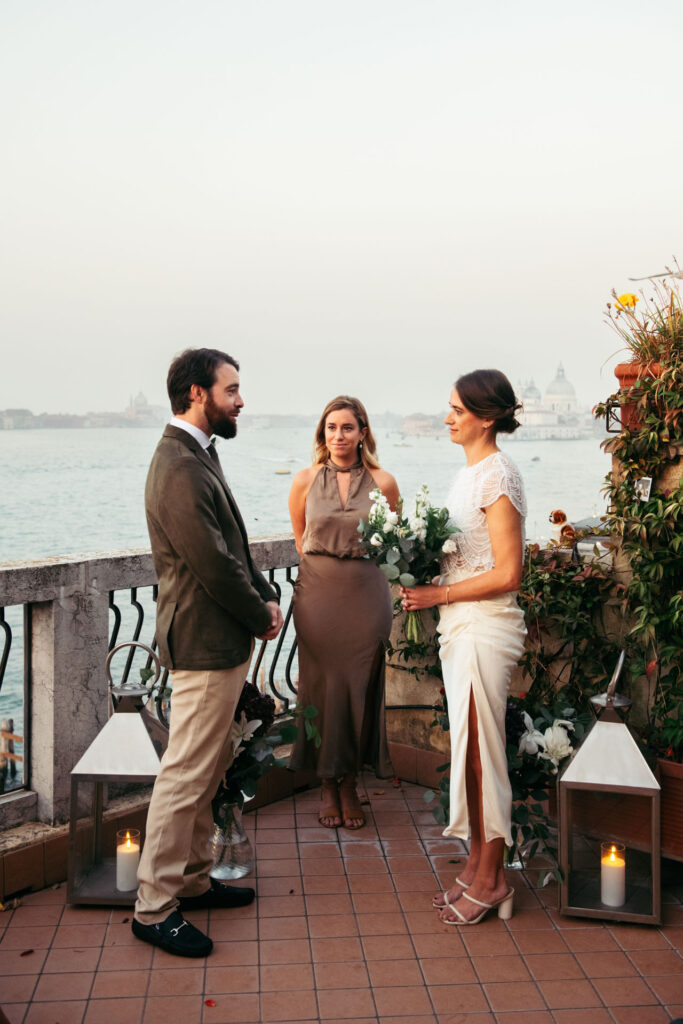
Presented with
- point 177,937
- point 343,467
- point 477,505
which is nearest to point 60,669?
point 177,937

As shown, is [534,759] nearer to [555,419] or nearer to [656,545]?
[656,545]

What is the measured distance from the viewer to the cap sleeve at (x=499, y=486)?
10.7 feet

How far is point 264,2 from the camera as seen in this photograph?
39.0 metres

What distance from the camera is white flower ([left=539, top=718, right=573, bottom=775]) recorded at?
11.7 ft

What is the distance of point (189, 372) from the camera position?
10.5 feet

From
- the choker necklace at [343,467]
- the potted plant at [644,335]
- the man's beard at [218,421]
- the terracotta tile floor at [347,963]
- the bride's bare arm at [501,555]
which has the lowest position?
the terracotta tile floor at [347,963]

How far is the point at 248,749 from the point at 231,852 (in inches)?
18.9

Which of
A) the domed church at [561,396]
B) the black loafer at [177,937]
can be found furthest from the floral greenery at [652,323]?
the domed church at [561,396]

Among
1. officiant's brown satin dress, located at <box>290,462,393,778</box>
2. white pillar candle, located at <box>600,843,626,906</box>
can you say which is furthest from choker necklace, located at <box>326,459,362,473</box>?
white pillar candle, located at <box>600,843,626,906</box>

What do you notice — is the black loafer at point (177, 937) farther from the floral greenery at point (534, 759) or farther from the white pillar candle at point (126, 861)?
the floral greenery at point (534, 759)

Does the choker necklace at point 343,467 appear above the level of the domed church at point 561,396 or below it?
below

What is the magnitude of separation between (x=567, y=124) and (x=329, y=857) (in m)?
45.4

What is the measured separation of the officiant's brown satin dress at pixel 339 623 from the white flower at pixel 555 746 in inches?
40.1

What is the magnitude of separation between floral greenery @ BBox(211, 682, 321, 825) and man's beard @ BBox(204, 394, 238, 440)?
3.50 feet
